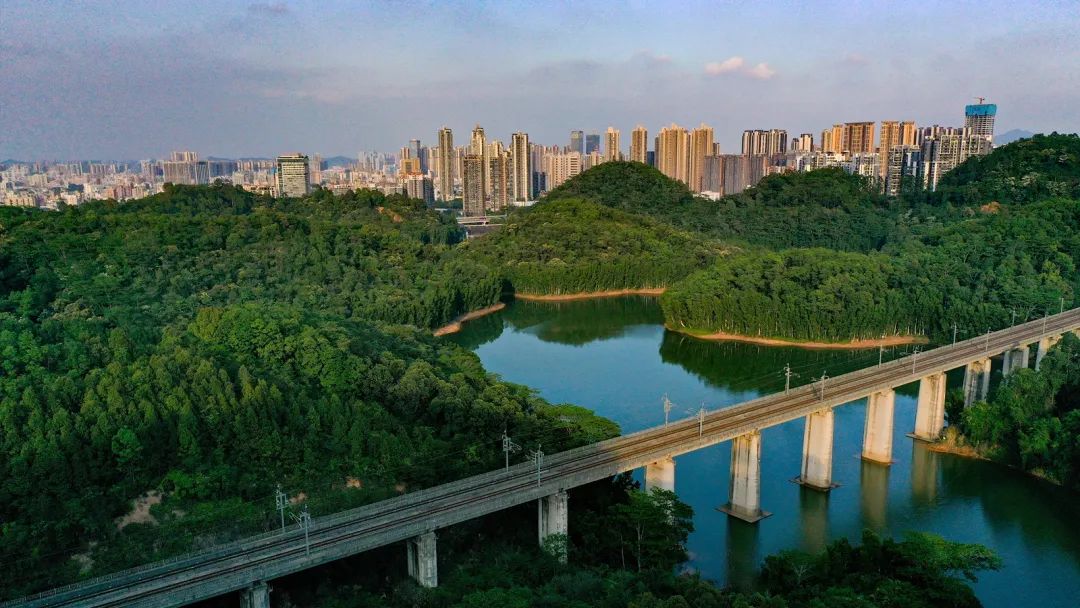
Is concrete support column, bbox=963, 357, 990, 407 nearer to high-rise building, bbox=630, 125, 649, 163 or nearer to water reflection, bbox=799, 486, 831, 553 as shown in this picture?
water reflection, bbox=799, 486, 831, 553

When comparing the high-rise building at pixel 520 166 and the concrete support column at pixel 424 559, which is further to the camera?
the high-rise building at pixel 520 166

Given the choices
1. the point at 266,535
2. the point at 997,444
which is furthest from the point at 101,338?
the point at 997,444

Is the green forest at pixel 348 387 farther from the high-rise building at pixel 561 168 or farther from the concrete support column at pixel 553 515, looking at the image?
the high-rise building at pixel 561 168

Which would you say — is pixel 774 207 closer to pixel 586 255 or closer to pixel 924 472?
pixel 586 255

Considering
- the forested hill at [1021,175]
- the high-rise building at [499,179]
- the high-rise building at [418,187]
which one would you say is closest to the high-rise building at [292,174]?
the high-rise building at [418,187]

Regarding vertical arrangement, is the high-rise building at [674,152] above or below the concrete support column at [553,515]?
above

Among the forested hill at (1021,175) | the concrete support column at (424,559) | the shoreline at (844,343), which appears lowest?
the shoreline at (844,343)

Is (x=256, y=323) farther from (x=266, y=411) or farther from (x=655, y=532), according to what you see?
(x=655, y=532)
